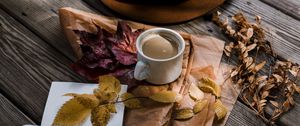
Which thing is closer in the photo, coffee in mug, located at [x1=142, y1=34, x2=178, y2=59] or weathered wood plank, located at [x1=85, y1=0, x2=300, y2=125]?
coffee in mug, located at [x1=142, y1=34, x2=178, y2=59]

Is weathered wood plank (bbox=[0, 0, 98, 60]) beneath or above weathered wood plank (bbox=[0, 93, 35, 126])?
above

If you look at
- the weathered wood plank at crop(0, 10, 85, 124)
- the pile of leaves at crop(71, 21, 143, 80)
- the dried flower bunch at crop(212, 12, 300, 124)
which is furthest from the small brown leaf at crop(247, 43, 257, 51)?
the weathered wood plank at crop(0, 10, 85, 124)

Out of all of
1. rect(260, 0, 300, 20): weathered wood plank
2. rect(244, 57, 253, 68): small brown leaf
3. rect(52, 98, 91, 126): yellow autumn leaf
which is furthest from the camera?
rect(260, 0, 300, 20): weathered wood plank

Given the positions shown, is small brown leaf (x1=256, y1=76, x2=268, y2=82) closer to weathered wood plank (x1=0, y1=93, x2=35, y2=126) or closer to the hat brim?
the hat brim

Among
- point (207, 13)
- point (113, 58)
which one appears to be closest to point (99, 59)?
point (113, 58)

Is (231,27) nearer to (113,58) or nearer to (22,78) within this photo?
(113,58)

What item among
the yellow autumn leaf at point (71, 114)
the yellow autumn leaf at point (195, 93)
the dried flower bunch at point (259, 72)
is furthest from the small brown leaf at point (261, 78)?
the yellow autumn leaf at point (71, 114)

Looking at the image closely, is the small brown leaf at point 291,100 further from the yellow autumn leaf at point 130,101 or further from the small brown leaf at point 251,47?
the yellow autumn leaf at point 130,101

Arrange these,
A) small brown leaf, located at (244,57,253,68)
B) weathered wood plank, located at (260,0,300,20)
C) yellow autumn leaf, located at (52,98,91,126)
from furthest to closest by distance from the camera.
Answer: weathered wood plank, located at (260,0,300,20)
small brown leaf, located at (244,57,253,68)
yellow autumn leaf, located at (52,98,91,126)
